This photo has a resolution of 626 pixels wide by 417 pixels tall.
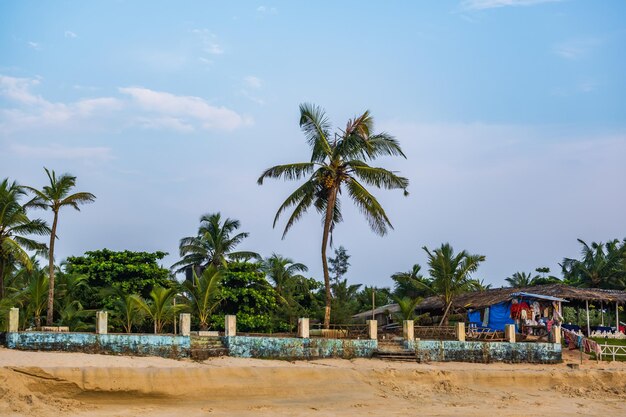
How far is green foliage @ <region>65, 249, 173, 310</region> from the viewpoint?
30.5m

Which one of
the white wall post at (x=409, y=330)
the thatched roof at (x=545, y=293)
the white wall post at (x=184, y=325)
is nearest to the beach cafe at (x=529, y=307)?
the thatched roof at (x=545, y=293)

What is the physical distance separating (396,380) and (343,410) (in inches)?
135

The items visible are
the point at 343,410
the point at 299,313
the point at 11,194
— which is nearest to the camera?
the point at 343,410

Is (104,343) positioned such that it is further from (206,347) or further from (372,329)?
(372,329)

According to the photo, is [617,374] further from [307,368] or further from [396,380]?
[307,368]

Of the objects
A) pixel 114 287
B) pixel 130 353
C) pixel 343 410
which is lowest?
pixel 343 410

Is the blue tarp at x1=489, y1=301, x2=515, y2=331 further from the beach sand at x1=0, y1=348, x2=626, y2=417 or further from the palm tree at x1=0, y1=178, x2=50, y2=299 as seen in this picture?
the palm tree at x1=0, y1=178, x2=50, y2=299

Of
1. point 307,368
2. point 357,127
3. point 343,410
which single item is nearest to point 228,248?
point 357,127

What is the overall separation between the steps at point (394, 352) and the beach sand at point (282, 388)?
65cm

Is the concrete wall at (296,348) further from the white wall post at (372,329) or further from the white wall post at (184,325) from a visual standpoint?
the white wall post at (184,325)

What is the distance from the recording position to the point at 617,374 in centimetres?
2641

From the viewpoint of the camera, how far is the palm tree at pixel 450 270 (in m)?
32.7

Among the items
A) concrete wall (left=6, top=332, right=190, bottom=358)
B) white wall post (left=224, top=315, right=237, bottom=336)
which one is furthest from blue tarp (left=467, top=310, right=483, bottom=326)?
concrete wall (left=6, top=332, right=190, bottom=358)

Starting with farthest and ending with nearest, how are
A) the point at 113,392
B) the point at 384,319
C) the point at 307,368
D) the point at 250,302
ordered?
1. the point at 384,319
2. the point at 250,302
3. the point at 307,368
4. the point at 113,392
